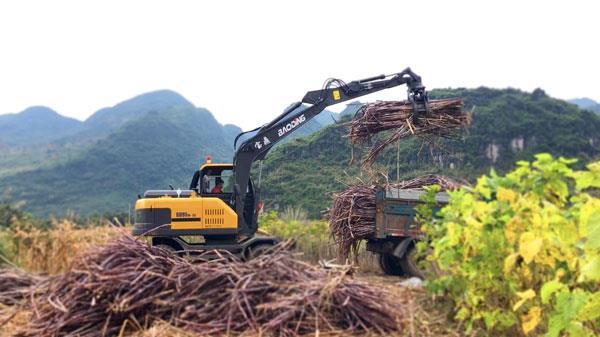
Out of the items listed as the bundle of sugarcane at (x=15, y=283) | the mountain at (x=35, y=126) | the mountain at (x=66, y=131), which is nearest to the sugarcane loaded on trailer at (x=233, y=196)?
the bundle of sugarcane at (x=15, y=283)

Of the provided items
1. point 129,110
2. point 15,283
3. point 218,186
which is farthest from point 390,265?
point 129,110

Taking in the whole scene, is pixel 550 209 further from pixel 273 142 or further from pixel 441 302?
pixel 273 142

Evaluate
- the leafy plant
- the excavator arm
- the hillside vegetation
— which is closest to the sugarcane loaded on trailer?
the excavator arm

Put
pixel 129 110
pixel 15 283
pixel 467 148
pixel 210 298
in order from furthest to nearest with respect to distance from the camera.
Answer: pixel 129 110
pixel 467 148
pixel 15 283
pixel 210 298

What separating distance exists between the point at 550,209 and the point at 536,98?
36007 mm

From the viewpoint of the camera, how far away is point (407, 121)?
10117mm

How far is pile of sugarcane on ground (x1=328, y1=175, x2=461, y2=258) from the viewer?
1022 centimetres

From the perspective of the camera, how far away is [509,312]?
4195 millimetres

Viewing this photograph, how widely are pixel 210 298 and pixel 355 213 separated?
225 inches

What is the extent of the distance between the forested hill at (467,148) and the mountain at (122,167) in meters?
24.6

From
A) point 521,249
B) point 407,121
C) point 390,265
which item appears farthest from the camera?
point 390,265

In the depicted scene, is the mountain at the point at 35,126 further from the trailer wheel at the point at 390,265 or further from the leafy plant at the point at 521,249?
the leafy plant at the point at 521,249

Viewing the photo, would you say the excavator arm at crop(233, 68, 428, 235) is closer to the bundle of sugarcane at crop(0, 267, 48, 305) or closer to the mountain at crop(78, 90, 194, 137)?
the bundle of sugarcane at crop(0, 267, 48, 305)

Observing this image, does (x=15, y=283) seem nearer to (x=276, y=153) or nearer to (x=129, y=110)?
(x=276, y=153)
